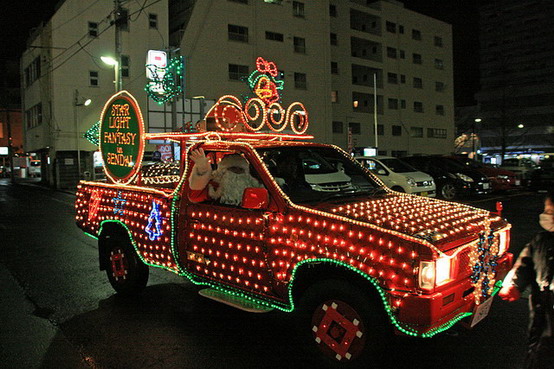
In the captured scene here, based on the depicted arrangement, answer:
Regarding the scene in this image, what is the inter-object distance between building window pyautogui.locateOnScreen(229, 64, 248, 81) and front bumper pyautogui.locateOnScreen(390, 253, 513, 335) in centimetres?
3200

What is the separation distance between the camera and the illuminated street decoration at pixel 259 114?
16.9 feet

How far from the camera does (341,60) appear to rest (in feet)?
137

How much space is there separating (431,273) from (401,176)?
1252cm

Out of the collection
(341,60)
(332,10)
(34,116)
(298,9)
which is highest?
(332,10)

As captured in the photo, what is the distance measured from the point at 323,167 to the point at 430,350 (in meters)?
2.30

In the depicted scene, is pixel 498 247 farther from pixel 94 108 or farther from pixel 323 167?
pixel 94 108

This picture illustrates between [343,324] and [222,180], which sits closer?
[343,324]

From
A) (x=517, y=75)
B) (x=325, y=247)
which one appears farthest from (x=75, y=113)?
(x=517, y=75)

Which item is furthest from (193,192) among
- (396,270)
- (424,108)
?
(424,108)

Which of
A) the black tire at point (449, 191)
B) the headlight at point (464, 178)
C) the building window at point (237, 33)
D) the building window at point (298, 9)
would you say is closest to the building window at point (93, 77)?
the building window at point (237, 33)

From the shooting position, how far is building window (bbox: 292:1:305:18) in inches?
1478

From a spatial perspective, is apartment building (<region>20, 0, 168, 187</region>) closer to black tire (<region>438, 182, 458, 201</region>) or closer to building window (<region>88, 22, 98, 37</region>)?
building window (<region>88, 22, 98, 37</region>)

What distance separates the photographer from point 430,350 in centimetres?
416

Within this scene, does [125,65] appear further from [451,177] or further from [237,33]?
[451,177]
